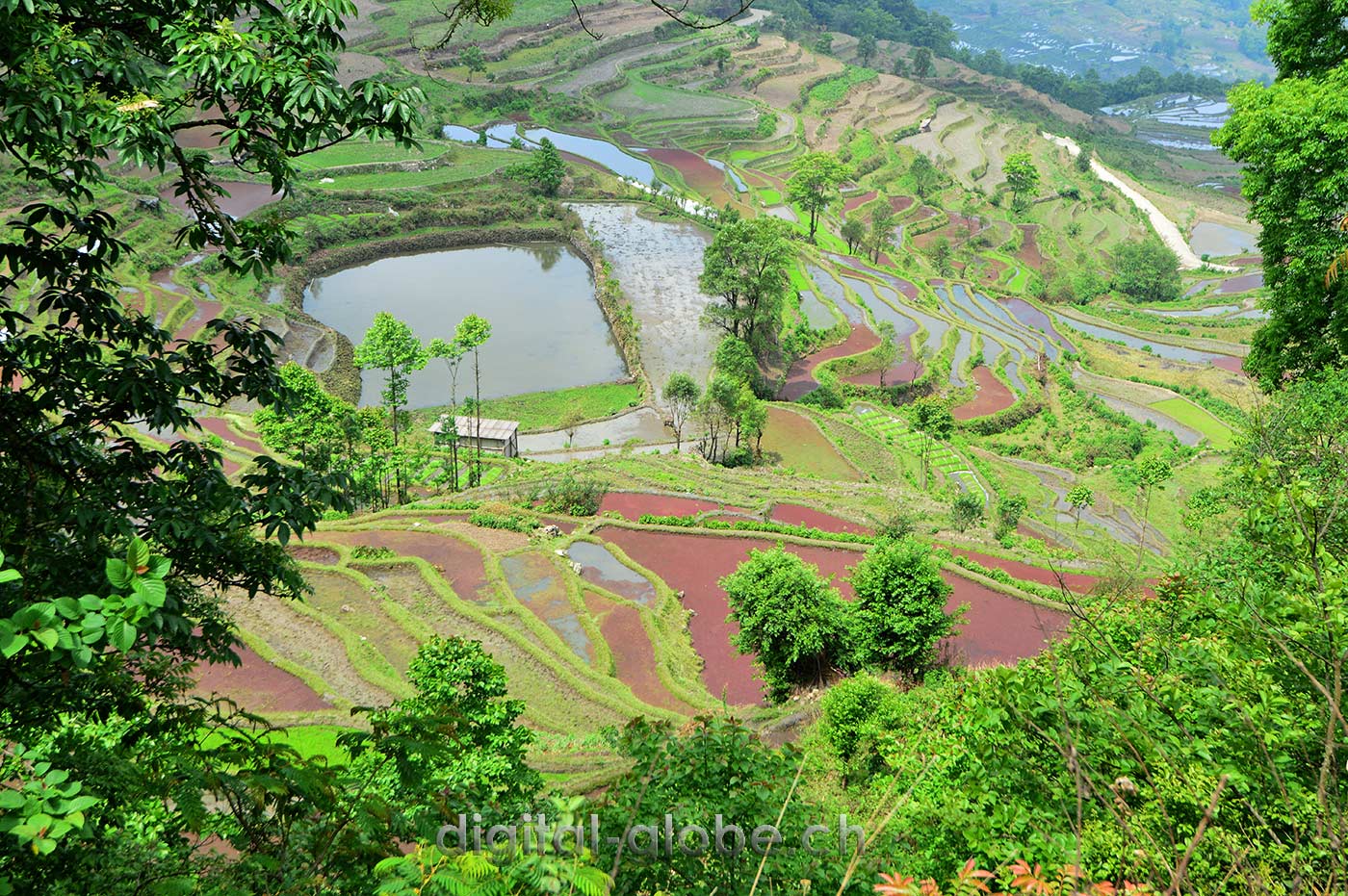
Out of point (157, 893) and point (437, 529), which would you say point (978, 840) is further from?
point (437, 529)

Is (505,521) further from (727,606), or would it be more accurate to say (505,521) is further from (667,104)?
(667,104)

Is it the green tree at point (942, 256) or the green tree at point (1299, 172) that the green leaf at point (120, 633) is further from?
the green tree at point (942, 256)

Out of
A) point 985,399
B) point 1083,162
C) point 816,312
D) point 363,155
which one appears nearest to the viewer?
point 985,399

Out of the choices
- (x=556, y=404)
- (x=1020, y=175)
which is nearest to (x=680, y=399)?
(x=556, y=404)

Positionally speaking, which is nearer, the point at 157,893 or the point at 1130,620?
the point at 157,893

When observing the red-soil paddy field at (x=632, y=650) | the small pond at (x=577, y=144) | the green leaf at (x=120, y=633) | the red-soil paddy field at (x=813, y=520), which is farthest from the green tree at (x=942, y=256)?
the green leaf at (x=120, y=633)

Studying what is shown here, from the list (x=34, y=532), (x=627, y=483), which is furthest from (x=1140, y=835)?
(x=627, y=483)
